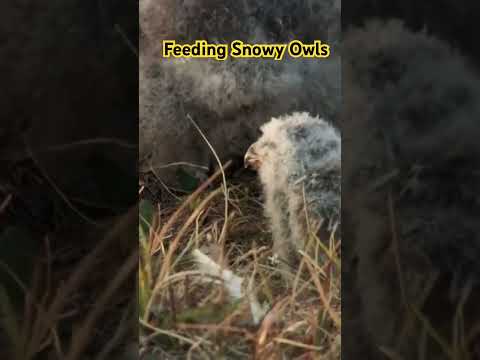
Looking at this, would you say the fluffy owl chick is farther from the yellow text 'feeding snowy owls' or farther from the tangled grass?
the yellow text 'feeding snowy owls'

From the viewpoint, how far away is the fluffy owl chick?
1929 millimetres

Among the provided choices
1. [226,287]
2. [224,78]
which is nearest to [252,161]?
[224,78]

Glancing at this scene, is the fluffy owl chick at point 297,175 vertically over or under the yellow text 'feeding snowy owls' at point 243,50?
under

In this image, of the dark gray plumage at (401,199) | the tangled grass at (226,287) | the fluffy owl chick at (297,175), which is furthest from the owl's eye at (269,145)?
the dark gray plumage at (401,199)

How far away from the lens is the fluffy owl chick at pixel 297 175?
1.93 m

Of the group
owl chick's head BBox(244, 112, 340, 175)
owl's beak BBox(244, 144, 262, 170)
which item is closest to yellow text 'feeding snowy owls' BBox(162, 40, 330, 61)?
owl chick's head BBox(244, 112, 340, 175)

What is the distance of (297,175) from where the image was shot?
1956 mm

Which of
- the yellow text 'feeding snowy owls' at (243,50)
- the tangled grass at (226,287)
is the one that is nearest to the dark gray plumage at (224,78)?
→ the yellow text 'feeding snowy owls' at (243,50)

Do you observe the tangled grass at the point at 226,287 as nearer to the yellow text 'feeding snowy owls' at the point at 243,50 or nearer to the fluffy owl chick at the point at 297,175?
the fluffy owl chick at the point at 297,175

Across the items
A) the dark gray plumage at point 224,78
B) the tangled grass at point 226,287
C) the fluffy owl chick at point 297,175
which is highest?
the dark gray plumage at point 224,78

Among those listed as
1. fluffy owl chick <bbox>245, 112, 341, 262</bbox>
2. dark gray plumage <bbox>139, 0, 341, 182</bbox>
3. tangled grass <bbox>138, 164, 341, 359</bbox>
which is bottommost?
tangled grass <bbox>138, 164, 341, 359</bbox>

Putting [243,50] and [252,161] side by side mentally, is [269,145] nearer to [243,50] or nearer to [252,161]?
[252,161]

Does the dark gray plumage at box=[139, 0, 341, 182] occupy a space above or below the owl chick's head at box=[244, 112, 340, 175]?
above

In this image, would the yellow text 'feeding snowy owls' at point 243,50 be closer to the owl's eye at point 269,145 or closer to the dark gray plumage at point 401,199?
the dark gray plumage at point 401,199
